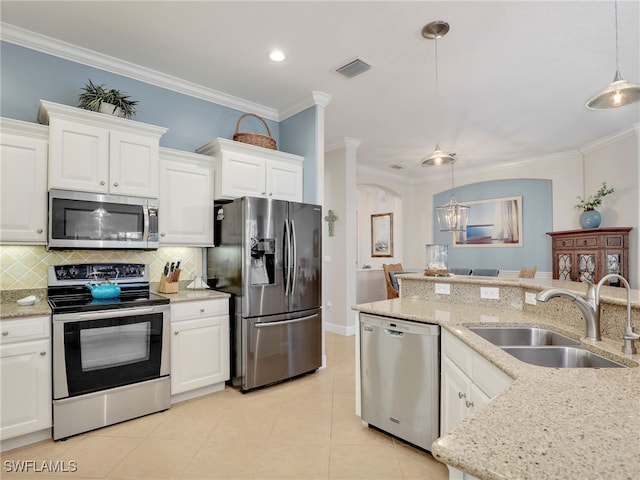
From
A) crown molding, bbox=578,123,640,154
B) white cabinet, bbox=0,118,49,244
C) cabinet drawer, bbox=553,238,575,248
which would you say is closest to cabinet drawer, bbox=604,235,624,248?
cabinet drawer, bbox=553,238,575,248

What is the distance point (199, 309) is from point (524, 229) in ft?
18.3

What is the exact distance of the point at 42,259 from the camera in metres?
2.64

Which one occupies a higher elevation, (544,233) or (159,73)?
(159,73)

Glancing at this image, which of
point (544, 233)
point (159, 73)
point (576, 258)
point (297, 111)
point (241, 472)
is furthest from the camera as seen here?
point (544, 233)

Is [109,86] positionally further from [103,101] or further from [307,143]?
[307,143]

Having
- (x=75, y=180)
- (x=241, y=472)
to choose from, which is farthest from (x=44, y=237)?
(x=241, y=472)

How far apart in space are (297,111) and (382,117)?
107 cm

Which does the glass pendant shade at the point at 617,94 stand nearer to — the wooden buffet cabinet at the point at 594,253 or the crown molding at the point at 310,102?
the crown molding at the point at 310,102

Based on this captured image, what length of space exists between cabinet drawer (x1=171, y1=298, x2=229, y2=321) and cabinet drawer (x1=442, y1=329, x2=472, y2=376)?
1.88 m

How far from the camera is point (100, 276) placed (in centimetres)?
286

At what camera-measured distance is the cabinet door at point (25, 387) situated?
2.06m

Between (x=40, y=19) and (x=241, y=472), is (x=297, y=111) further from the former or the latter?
(x=241, y=472)

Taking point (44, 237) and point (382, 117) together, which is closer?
point (44, 237)

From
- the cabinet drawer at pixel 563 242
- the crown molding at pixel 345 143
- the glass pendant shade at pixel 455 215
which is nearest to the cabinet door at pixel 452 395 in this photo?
the glass pendant shade at pixel 455 215
